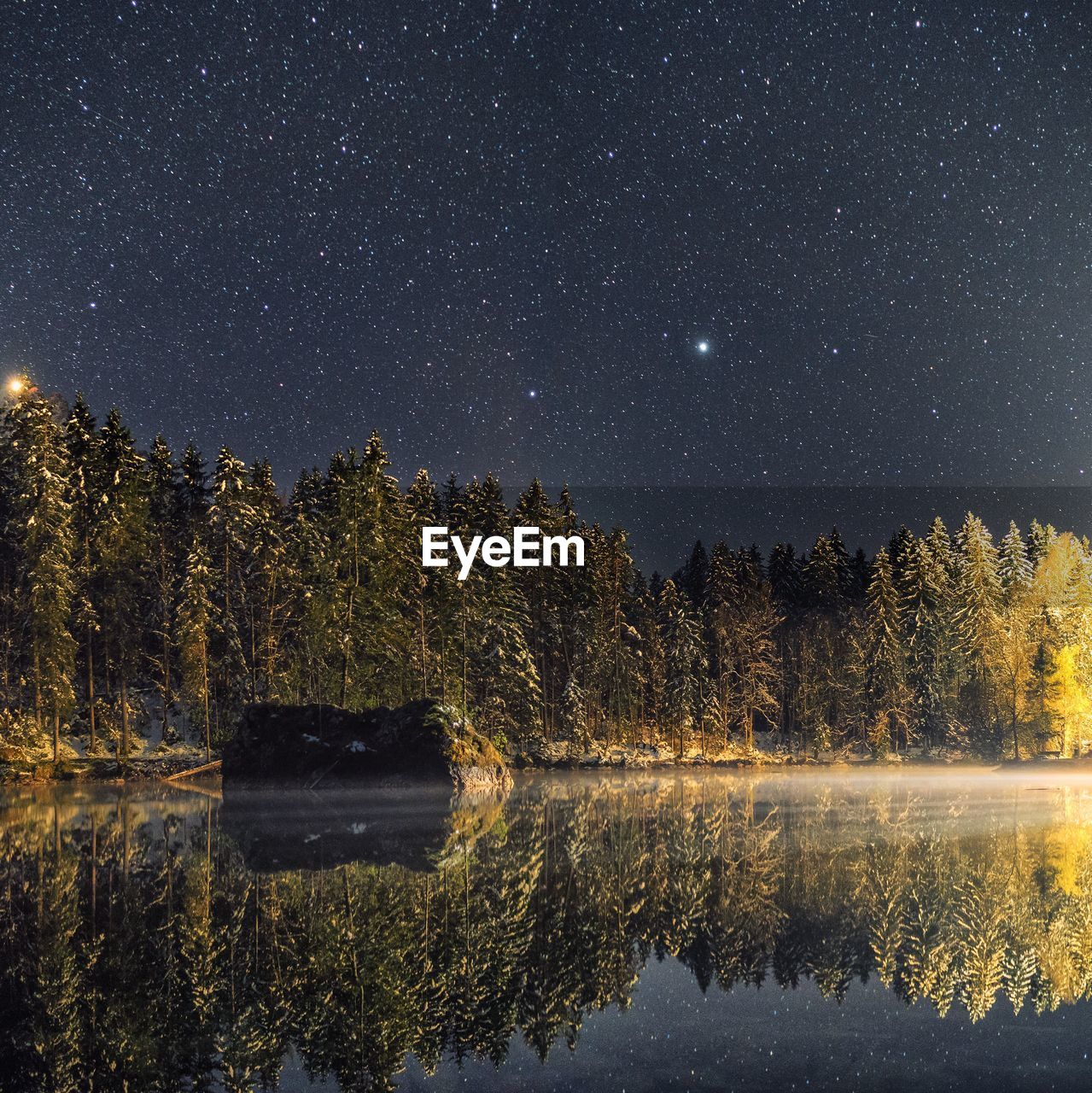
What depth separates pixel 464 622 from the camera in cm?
5309

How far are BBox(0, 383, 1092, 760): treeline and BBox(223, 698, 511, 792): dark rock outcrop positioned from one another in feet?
33.1

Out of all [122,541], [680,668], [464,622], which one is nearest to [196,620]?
[122,541]

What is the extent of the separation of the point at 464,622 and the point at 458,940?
42.5 meters

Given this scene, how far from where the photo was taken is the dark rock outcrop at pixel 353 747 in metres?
36.9

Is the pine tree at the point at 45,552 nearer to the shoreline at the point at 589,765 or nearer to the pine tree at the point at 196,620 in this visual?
the shoreline at the point at 589,765

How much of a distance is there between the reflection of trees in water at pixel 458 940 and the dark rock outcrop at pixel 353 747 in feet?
57.0

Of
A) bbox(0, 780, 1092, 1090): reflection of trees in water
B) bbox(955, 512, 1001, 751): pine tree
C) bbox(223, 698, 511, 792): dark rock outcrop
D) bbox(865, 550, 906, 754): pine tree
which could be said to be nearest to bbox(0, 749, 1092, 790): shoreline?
bbox(223, 698, 511, 792): dark rock outcrop

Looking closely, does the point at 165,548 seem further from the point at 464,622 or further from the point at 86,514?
the point at 464,622

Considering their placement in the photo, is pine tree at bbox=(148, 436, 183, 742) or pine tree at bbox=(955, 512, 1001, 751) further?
pine tree at bbox=(955, 512, 1001, 751)

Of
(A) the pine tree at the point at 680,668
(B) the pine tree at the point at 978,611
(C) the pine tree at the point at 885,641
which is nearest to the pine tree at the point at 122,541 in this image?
(A) the pine tree at the point at 680,668

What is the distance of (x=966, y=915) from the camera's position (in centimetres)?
1167

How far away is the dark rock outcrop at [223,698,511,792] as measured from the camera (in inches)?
1454

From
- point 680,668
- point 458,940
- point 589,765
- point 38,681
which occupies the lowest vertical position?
point 589,765

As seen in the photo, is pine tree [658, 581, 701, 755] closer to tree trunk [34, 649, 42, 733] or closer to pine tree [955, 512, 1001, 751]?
pine tree [955, 512, 1001, 751]
